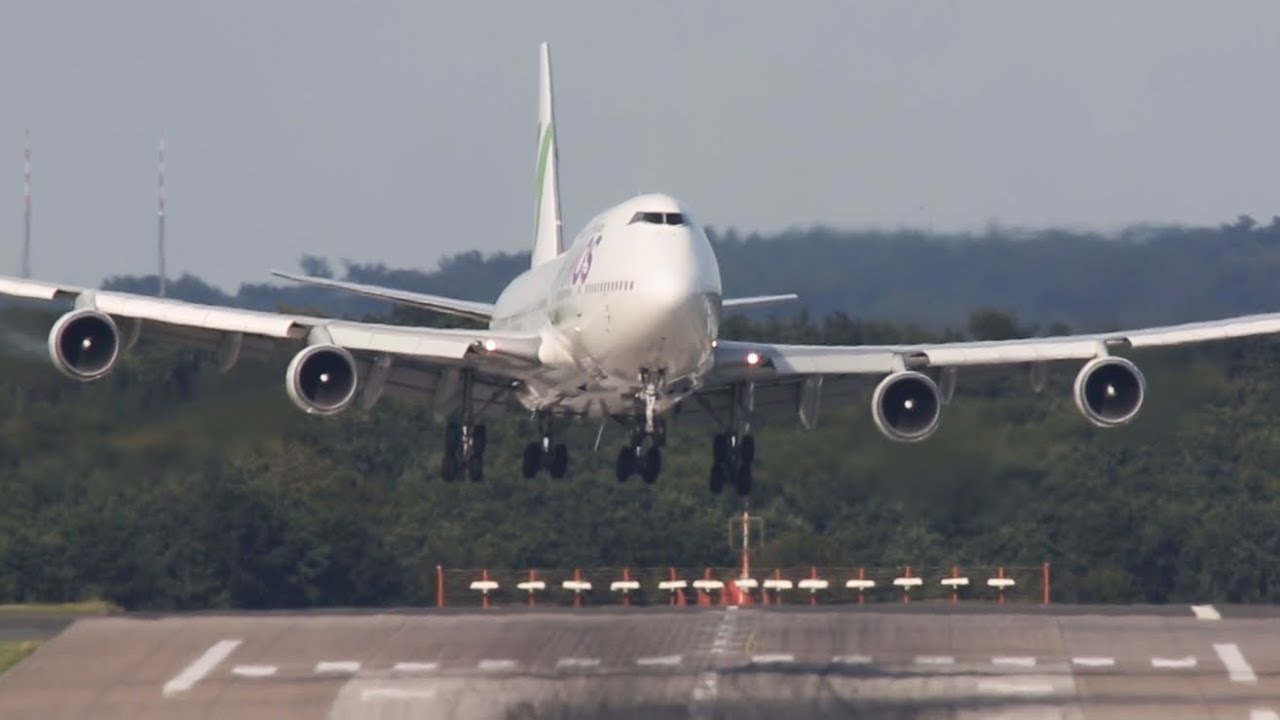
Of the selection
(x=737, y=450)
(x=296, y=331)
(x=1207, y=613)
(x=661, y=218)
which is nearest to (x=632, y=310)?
→ (x=661, y=218)

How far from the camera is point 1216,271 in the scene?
5972cm

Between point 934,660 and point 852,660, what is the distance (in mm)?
1406

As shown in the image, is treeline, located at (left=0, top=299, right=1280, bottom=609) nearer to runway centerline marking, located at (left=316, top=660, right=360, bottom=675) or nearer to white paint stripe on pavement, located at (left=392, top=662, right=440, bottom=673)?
runway centerline marking, located at (left=316, top=660, right=360, bottom=675)

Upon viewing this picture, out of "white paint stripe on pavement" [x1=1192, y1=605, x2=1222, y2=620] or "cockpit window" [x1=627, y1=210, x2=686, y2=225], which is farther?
"white paint stripe on pavement" [x1=1192, y1=605, x2=1222, y2=620]

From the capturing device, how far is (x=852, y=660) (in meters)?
44.7

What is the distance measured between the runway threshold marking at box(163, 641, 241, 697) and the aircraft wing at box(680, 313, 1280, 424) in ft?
29.9

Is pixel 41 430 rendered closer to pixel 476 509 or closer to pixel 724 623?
pixel 724 623

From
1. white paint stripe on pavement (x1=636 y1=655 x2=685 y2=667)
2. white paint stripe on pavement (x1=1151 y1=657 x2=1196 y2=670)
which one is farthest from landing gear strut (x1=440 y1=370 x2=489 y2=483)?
white paint stripe on pavement (x1=1151 y1=657 x2=1196 y2=670)

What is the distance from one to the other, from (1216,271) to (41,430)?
2710 centimetres

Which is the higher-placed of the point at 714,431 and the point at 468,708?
the point at 714,431

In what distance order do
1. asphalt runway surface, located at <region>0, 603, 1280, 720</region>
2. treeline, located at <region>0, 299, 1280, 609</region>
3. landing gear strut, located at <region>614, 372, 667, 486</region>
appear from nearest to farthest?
landing gear strut, located at <region>614, 372, 667, 486</region>, asphalt runway surface, located at <region>0, 603, 1280, 720</region>, treeline, located at <region>0, 299, 1280, 609</region>

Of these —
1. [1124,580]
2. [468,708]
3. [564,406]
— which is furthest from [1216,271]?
[468,708]

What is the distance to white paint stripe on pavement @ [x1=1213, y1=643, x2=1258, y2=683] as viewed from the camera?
42375 millimetres

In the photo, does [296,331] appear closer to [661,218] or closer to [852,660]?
[661,218]
